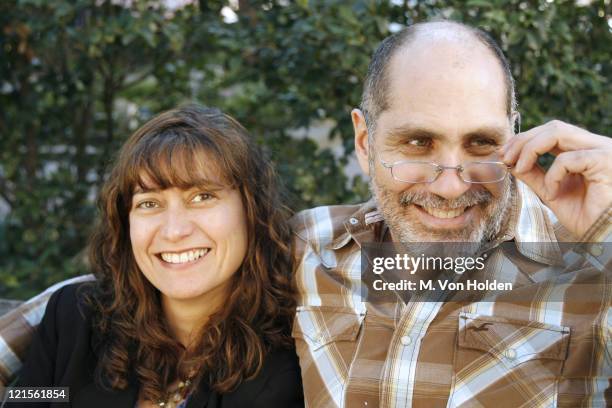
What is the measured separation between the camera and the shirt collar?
2.21 metres

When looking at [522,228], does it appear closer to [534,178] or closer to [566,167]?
[534,178]

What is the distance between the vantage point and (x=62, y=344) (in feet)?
8.34

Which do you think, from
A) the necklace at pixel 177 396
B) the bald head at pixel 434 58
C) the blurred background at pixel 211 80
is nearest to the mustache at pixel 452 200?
the bald head at pixel 434 58

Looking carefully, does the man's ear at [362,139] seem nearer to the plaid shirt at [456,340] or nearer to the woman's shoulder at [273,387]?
the plaid shirt at [456,340]

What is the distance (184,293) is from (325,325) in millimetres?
513

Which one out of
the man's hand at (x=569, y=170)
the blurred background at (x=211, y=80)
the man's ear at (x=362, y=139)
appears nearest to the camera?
the man's hand at (x=569, y=170)

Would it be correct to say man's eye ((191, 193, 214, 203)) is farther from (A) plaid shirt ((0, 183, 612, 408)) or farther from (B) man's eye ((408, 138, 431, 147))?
(B) man's eye ((408, 138, 431, 147))

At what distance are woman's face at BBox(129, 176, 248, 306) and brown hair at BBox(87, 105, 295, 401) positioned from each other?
0.07 metres

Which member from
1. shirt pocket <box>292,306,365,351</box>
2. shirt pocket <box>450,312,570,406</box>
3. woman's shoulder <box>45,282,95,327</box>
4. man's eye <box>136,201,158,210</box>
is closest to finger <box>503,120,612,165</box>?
shirt pocket <box>450,312,570,406</box>

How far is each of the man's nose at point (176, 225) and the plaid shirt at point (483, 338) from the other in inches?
19.2

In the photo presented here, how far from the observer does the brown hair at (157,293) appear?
2.44 meters

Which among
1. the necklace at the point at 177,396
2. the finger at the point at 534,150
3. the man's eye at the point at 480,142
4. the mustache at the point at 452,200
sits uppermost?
the man's eye at the point at 480,142

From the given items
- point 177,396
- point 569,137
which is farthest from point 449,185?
point 177,396

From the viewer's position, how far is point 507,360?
6.86 feet
